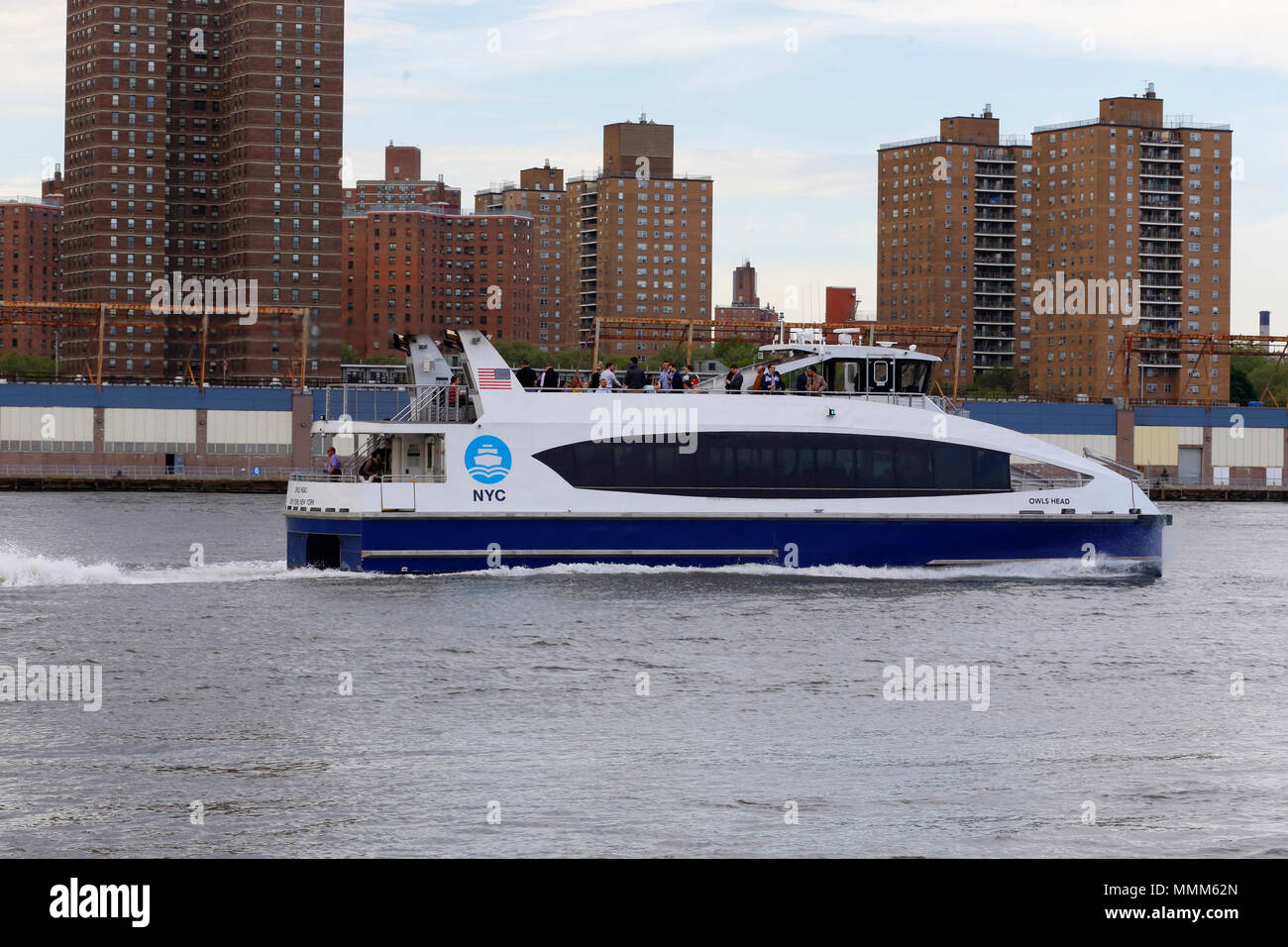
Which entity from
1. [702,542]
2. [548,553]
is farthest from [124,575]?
[702,542]

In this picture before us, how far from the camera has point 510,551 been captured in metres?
30.5

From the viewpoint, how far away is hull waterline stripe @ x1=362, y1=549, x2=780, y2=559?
1178 inches

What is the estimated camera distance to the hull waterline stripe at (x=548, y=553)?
29922 mm

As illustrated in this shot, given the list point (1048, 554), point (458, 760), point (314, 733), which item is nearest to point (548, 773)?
point (458, 760)

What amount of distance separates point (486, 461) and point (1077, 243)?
151 metres

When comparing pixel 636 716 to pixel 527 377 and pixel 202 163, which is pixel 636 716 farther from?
pixel 202 163

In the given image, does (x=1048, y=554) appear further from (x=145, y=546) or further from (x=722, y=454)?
(x=145, y=546)

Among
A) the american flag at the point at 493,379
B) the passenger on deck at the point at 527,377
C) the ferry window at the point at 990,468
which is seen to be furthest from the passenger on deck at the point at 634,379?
the ferry window at the point at 990,468

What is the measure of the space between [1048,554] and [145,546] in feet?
76.1

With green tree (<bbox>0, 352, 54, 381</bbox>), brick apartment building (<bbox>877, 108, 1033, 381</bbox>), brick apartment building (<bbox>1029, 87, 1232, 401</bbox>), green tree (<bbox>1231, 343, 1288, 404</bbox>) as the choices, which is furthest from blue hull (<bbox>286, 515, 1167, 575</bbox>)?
brick apartment building (<bbox>877, 108, 1033, 381</bbox>)

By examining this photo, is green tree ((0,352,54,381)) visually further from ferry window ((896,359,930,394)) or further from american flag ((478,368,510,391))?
ferry window ((896,359,930,394))

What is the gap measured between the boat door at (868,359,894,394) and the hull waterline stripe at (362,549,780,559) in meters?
4.46

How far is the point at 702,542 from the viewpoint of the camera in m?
31.1

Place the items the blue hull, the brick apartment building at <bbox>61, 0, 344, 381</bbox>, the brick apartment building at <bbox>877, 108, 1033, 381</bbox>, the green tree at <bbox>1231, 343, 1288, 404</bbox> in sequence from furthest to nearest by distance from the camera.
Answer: the brick apartment building at <bbox>877, 108, 1033, 381</bbox>
the brick apartment building at <bbox>61, 0, 344, 381</bbox>
the green tree at <bbox>1231, 343, 1288, 404</bbox>
the blue hull
